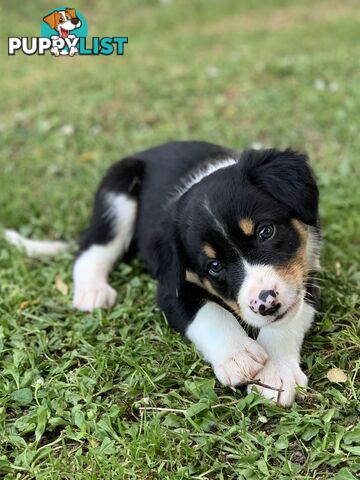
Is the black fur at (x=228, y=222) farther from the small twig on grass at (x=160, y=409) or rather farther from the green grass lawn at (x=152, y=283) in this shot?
the small twig on grass at (x=160, y=409)

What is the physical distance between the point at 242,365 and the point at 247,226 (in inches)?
25.8

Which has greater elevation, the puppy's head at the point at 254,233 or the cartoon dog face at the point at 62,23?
the cartoon dog face at the point at 62,23

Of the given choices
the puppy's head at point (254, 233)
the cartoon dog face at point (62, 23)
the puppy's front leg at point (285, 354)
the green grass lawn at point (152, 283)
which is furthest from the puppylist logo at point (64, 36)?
the puppy's front leg at point (285, 354)

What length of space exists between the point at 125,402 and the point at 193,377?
1.18 ft

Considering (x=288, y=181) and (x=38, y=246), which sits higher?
(x=288, y=181)

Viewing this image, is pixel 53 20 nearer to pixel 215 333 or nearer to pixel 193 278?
pixel 193 278

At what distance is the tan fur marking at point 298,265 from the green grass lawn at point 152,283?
415 millimetres

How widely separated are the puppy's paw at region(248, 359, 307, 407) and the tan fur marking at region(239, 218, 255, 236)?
63 cm

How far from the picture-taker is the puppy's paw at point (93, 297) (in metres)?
4.09

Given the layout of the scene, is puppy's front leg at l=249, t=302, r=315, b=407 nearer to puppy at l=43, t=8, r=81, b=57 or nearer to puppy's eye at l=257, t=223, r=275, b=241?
puppy's eye at l=257, t=223, r=275, b=241

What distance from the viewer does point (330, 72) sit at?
7.97 m

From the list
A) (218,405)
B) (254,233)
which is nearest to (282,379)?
(218,405)

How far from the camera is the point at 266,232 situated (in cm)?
316

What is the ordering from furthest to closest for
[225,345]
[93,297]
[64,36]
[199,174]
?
[64,36]
[93,297]
[199,174]
[225,345]
